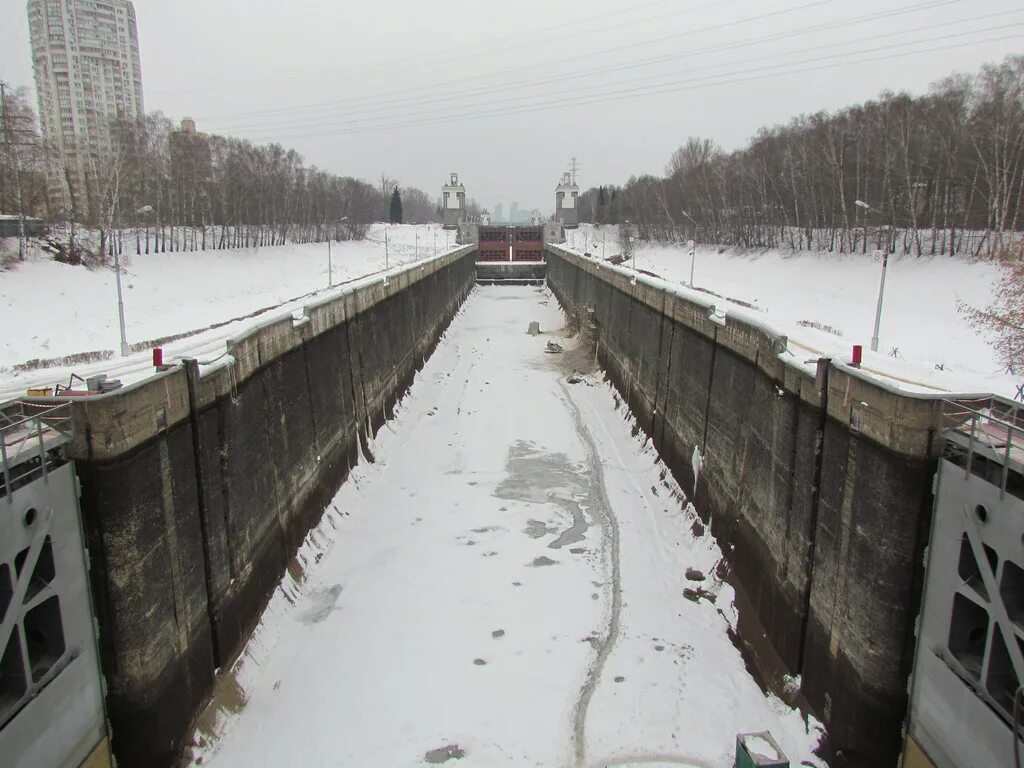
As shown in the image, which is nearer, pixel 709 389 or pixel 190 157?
pixel 709 389

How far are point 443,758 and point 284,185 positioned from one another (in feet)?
232

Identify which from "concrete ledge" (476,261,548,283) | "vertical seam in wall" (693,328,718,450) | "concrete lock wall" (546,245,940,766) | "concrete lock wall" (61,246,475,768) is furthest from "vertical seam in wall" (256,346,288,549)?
"concrete ledge" (476,261,548,283)

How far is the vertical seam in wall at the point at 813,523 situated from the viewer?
887cm

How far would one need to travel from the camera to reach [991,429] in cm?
691

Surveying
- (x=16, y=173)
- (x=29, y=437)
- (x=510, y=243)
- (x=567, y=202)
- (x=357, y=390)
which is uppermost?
(x=567, y=202)

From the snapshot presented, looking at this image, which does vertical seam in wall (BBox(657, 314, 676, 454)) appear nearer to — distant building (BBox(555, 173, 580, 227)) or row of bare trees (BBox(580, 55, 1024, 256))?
row of bare trees (BBox(580, 55, 1024, 256))

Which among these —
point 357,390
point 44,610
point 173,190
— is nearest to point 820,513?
point 44,610

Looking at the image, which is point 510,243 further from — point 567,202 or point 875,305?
point 875,305

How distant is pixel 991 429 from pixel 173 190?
57756 mm

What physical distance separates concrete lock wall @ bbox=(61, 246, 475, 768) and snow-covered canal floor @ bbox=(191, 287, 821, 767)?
0.72 metres

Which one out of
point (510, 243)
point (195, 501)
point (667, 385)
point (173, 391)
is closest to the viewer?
point (173, 391)

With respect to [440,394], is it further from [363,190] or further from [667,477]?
[363,190]

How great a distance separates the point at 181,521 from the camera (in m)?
8.64

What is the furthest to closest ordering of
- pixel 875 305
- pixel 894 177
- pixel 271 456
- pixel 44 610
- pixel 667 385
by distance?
pixel 894 177 < pixel 875 305 < pixel 667 385 < pixel 271 456 < pixel 44 610
